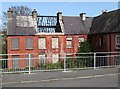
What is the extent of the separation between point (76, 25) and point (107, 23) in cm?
645

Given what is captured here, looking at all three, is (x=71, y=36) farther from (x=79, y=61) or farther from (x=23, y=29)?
(x=79, y=61)

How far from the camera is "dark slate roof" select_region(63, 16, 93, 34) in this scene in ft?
145

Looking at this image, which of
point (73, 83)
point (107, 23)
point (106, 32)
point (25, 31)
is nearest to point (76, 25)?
point (107, 23)

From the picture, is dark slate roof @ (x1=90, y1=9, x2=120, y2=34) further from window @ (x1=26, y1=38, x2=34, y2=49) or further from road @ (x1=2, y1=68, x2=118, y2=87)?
road @ (x1=2, y1=68, x2=118, y2=87)

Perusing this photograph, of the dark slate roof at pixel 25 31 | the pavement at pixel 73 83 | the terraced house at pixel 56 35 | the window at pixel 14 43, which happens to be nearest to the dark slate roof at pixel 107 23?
the terraced house at pixel 56 35

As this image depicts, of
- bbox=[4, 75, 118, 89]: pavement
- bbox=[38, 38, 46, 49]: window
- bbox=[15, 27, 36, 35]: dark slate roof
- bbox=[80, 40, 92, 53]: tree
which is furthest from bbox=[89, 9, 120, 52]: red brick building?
bbox=[4, 75, 118, 89]: pavement

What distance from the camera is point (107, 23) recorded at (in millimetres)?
40750

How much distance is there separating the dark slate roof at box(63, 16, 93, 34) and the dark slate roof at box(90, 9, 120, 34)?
1057mm

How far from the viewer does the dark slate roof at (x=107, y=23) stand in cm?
3799

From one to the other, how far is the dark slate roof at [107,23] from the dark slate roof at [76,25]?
3.47ft

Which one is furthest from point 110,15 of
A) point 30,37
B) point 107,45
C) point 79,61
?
point 79,61

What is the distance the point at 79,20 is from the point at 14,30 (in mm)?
11414

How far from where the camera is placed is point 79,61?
21.7 metres

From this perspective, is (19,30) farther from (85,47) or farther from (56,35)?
(85,47)
